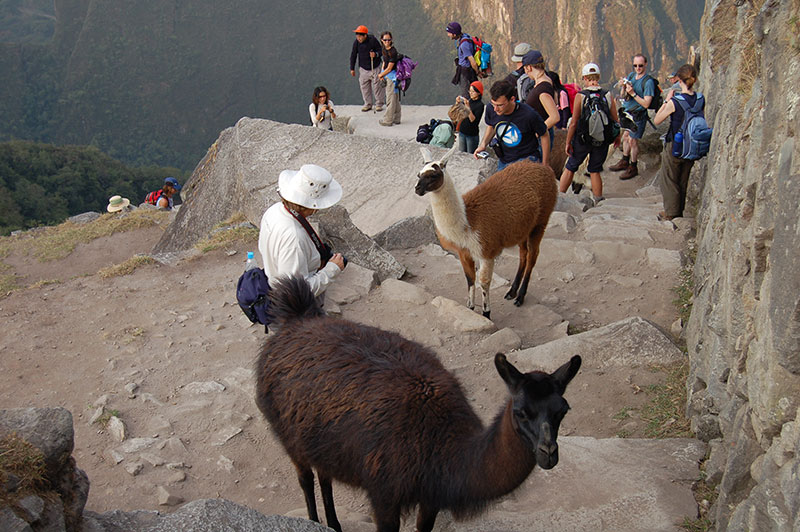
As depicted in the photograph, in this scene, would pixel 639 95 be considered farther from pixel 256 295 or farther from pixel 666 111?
pixel 256 295

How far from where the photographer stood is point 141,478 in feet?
13.2

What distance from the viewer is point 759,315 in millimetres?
2596

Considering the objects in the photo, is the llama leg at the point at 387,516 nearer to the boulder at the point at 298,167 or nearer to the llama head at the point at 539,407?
the llama head at the point at 539,407

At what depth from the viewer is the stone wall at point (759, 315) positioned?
2141 mm

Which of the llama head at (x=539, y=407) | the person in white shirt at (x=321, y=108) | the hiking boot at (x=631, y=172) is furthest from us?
the person in white shirt at (x=321, y=108)

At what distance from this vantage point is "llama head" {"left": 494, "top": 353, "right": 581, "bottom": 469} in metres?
2.34

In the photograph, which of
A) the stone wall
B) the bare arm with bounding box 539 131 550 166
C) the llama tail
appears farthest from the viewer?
the bare arm with bounding box 539 131 550 166

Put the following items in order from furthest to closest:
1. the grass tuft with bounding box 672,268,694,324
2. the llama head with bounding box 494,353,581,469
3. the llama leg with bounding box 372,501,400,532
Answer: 1. the grass tuft with bounding box 672,268,694,324
2. the llama leg with bounding box 372,501,400,532
3. the llama head with bounding box 494,353,581,469

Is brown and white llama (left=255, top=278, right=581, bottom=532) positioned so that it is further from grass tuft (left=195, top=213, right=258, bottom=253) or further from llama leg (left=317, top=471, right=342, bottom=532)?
grass tuft (left=195, top=213, right=258, bottom=253)

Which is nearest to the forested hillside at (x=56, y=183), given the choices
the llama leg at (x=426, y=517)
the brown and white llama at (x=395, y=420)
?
the brown and white llama at (x=395, y=420)

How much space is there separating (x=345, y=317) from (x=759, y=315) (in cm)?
394

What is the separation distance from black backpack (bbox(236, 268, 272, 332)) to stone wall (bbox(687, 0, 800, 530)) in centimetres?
270

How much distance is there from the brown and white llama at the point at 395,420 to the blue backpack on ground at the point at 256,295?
2.53 ft

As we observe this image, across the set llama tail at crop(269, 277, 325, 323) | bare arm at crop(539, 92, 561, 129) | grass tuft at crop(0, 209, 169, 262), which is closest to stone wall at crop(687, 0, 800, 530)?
llama tail at crop(269, 277, 325, 323)
